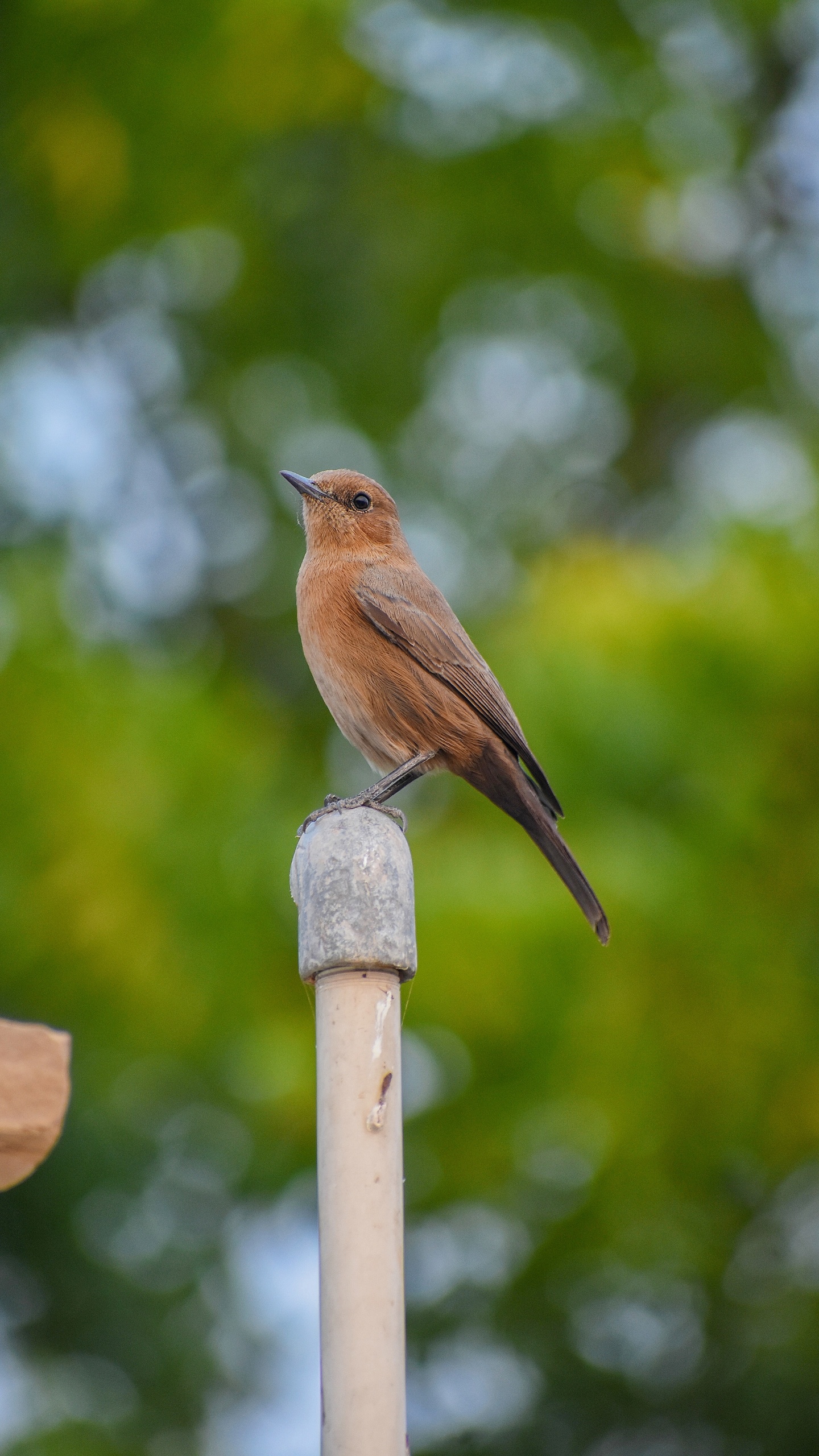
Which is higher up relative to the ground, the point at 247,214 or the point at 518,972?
the point at 247,214

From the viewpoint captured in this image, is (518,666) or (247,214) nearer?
(518,666)

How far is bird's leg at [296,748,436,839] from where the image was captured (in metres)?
3.74

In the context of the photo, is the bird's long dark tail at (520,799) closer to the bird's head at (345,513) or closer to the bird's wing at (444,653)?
the bird's wing at (444,653)

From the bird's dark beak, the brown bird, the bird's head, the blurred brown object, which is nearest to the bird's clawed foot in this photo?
the brown bird

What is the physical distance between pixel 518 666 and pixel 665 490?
4573 millimetres

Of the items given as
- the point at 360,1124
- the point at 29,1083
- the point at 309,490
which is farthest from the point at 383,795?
the point at 29,1083

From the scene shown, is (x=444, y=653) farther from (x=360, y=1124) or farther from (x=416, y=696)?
(x=360, y=1124)

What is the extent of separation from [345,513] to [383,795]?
1.28 metres

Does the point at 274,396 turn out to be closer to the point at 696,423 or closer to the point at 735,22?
the point at 696,423

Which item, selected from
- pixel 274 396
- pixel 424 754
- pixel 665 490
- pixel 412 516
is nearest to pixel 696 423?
pixel 665 490

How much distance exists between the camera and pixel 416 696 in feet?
16.3

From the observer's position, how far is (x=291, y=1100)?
632 centimetres

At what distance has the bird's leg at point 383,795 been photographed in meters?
3.74

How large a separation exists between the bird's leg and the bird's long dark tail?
0.50 feet
